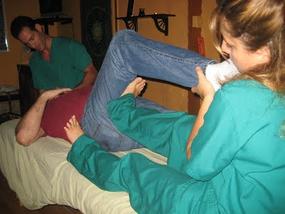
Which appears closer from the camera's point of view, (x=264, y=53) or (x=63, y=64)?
(x=264, y=53)

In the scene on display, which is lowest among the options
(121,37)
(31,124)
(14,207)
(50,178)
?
(14,207)

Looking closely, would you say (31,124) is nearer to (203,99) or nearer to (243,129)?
(203,99)

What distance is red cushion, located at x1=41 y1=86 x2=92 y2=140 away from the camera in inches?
63.4

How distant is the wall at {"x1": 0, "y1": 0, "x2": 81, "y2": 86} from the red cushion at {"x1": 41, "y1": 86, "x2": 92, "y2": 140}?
6.66 feet

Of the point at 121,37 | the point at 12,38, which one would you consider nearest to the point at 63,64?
the point at 121,37

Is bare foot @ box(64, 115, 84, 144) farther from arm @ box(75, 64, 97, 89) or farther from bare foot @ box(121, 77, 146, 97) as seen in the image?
arm @ box(75, 64, 97, 89)

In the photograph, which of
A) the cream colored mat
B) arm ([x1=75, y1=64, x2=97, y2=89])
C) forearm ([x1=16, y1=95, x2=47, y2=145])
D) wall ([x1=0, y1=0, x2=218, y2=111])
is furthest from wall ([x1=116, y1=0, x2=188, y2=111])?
forearm ([x1=16, y1=95, x2=47, y2=145])

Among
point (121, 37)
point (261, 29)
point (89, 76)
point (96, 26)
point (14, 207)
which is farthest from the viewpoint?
point (96, 26)

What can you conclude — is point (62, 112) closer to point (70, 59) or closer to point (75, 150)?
point (75, 150)

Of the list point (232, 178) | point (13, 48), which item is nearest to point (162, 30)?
point (232, 178)

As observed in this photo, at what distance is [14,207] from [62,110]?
753mm

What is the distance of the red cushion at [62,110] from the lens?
1611mm

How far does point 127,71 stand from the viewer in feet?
4.44

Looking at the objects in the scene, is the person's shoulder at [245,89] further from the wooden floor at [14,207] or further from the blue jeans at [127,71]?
the wooden floor at [14,207]
